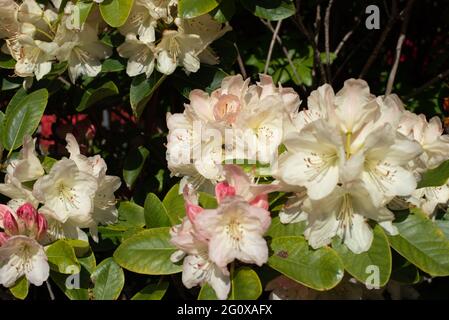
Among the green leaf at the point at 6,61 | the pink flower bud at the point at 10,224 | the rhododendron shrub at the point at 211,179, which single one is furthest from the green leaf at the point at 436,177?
the green leaf at the point at 6,61

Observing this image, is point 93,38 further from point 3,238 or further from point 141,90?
point 3,238

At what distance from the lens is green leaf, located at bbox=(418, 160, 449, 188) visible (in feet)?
4.58

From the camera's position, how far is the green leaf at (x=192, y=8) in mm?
1657

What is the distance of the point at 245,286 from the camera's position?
1354 mm

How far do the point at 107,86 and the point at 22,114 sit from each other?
24 centimetres

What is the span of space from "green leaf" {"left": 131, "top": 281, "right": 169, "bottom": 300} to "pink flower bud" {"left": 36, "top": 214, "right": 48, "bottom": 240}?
256mm

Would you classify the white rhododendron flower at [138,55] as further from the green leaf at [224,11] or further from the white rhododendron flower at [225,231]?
the white rhododendron flower at [225,231]

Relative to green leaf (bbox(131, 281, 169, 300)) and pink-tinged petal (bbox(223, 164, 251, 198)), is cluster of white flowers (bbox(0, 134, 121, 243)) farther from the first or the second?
pink-tinged petal (bbox(223, 164, 251, 198))

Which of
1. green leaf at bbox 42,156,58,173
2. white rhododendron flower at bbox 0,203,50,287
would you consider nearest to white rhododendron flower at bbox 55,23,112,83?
green leaf at bbox 42,156,58,173

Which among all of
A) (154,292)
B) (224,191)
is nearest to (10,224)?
(154,292)

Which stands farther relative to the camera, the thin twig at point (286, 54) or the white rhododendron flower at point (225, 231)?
the thin twig at point (286, 54)

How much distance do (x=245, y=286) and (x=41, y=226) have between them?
46 cm

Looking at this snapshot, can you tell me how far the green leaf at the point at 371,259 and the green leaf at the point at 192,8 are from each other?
67cm
